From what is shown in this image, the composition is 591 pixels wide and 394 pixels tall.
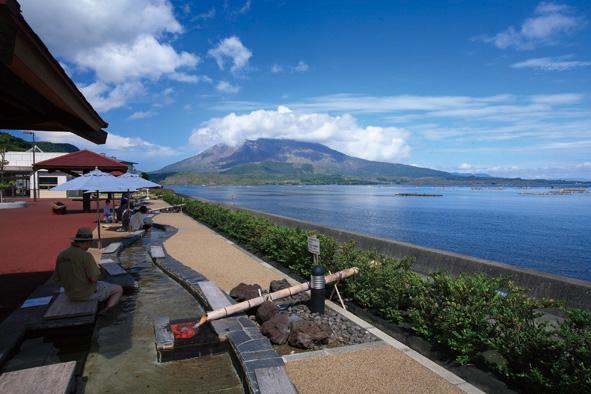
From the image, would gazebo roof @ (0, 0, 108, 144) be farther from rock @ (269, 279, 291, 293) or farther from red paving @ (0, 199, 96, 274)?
red paving @ (0, 199, 96, 274)

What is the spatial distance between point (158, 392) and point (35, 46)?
3.37 m

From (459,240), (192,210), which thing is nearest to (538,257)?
(459,240)

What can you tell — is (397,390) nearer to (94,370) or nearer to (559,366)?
(559,366)

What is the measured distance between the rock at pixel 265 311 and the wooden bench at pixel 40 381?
10.00 ft

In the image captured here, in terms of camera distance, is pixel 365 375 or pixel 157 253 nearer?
pixel 365 375

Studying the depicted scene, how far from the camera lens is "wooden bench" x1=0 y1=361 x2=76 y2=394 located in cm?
339

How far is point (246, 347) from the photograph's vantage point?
4.95 meters

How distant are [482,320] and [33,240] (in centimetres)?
1403

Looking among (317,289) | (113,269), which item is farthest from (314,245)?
(113,269)

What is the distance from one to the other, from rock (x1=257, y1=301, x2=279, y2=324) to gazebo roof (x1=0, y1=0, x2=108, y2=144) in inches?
132

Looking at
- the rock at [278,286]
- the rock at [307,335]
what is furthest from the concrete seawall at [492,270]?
the rock at [278,286]

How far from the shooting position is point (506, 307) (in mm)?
5082

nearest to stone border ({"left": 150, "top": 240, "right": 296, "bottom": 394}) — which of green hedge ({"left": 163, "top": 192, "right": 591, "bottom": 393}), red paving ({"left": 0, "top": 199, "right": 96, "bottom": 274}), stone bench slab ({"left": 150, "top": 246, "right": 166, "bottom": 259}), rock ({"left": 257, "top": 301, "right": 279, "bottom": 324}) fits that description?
rock ({"left": 257, "top": 301, "right": 279, "bottom": 324})

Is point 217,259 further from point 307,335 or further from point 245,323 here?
point 307,335
